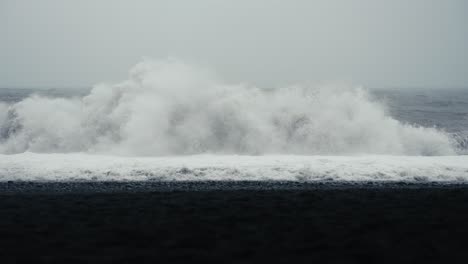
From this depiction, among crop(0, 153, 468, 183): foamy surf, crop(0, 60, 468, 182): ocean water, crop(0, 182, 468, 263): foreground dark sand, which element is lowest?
crop(0, 182, 468, 263): foreground dark sand

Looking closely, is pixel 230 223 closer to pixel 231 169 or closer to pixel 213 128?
pixel 231 169

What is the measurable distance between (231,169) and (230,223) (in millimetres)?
4551

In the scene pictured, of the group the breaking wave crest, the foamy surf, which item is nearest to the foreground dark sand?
the foamy surf

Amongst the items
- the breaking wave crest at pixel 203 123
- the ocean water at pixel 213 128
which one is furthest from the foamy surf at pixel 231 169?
the breaking wave crest at pixel 203 123

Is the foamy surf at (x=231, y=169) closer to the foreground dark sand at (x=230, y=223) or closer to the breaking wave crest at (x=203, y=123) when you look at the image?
the foreground dark sand at (x=230, y=223)

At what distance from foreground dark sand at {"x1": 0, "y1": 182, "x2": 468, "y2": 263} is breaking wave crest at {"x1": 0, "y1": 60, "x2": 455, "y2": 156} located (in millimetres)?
6845

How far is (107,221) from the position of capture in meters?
6.33

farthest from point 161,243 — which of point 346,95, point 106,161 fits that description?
point 346,95

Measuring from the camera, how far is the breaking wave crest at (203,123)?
15.9m

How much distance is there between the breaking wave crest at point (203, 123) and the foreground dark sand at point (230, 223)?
6845 millimetres

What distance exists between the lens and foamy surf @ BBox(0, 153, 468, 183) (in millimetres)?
9969

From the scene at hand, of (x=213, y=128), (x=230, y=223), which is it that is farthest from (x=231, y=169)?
(x=213, y=128)

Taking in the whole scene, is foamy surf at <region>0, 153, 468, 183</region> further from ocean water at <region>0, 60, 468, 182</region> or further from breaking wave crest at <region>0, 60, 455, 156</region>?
breaking wave crest at <region>0, 60, 455, 156</region>

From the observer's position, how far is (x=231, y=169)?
35.4 ft
